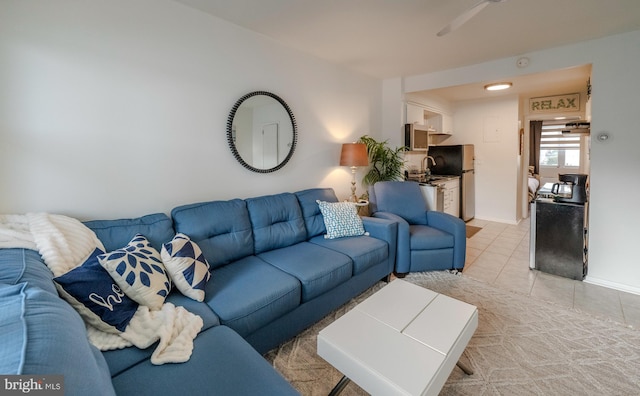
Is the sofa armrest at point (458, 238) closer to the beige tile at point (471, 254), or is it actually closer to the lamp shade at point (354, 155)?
the beige tile at point (471, 254)

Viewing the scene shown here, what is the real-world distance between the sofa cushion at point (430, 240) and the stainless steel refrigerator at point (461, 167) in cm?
252

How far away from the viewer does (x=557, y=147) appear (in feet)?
28.9

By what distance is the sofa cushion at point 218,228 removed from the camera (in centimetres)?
204

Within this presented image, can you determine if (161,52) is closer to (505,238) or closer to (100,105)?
(100,105)

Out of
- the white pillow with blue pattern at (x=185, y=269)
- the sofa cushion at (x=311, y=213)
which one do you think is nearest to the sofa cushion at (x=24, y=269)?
the white pillow with blue pattern at (x=185, y=269)

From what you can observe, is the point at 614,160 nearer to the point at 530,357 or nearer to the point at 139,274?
the point at 530,357

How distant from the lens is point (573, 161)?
8617 millimetres

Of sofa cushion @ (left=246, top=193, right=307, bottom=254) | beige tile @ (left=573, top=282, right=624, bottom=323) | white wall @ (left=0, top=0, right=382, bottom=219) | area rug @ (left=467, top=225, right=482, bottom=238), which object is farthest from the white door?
area rug @ (left=467, top=225, right=482, bottom=238)

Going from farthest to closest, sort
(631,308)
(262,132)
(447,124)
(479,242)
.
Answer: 1. (447,124)
2. (479,242)
3. (262,132)
4. (631,308)

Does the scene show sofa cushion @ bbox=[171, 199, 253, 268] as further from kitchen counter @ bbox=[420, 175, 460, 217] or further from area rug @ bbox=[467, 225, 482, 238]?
area rug @ bbox=[467, 225, 482, 238]

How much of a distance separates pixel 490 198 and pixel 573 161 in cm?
564

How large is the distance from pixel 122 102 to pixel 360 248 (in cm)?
210

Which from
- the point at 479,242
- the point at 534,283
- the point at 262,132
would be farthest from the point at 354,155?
the point at 479,242

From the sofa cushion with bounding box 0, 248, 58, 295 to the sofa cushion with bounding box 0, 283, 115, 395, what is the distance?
209mm
